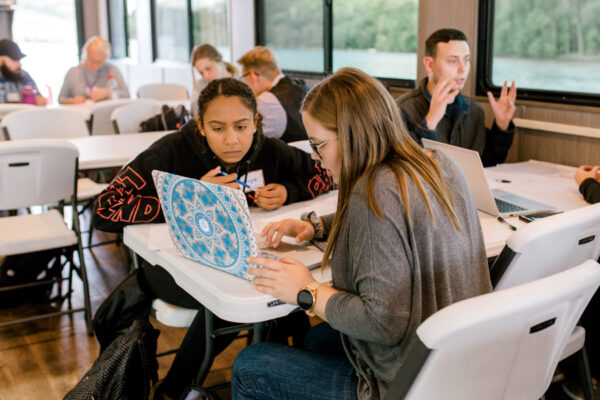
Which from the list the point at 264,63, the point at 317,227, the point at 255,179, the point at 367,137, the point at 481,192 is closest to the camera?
the point at 367,137

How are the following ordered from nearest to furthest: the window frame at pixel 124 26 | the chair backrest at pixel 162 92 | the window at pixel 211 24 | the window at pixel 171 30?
the chair backrest at pixel 162 92
the window at pixel 211 24
the window at pixel 171 30
the window frame at pixel 124 26

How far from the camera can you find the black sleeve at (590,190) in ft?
7.70

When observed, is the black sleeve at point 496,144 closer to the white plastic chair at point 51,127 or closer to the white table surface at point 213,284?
the white table surface at point 213,284

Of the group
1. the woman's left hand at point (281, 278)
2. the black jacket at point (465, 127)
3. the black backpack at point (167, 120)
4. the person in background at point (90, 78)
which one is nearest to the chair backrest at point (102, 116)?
the black backpack at point (167, 120)

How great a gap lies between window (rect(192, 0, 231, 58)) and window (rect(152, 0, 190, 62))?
16 centimetres

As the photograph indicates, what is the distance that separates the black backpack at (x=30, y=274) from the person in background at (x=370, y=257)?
2.07 metres

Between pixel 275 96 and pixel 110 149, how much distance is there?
0.97 meters

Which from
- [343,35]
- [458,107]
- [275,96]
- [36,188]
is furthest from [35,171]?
[343,35]

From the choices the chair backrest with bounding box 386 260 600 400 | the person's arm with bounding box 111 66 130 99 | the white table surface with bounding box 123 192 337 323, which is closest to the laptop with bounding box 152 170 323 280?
the white table surface with bounding box 123 192 337 323

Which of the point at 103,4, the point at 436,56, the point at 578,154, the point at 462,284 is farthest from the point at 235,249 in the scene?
the point at 103,4

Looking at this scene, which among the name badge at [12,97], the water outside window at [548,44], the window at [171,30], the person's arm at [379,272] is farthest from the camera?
the window at [171,30]

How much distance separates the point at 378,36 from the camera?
16.2ft

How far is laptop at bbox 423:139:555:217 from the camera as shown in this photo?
209 cm

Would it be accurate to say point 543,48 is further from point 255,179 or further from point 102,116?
point 102,116
